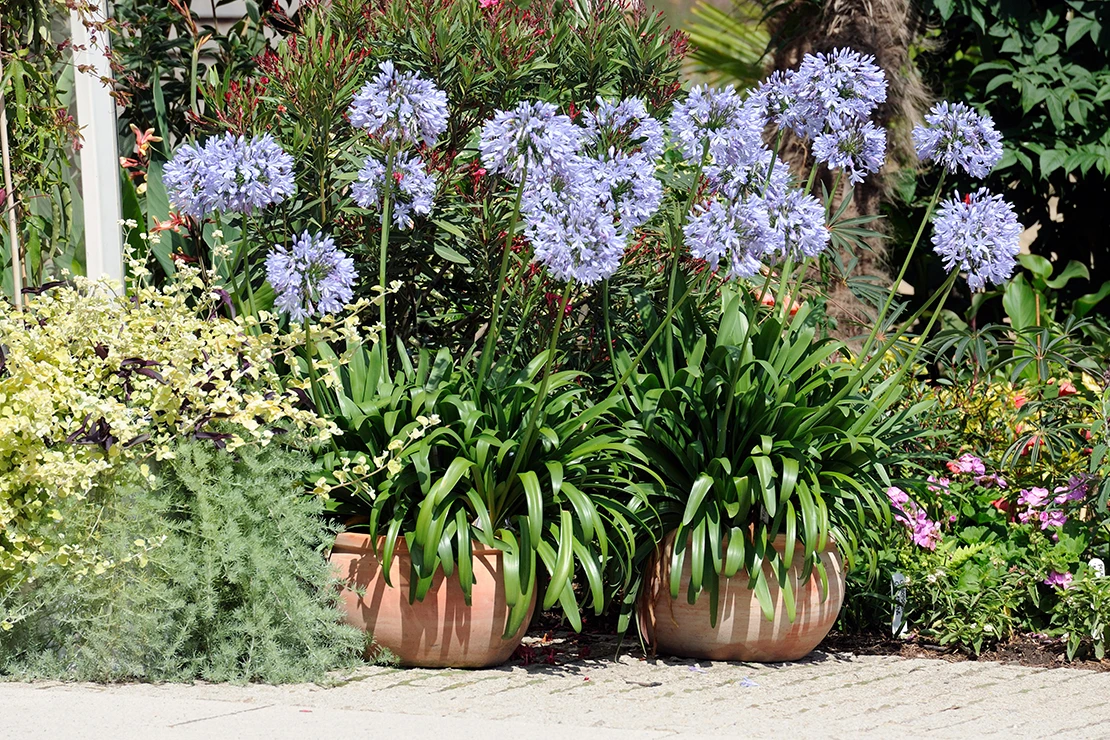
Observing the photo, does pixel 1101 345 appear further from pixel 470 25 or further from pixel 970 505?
pixel 470 25

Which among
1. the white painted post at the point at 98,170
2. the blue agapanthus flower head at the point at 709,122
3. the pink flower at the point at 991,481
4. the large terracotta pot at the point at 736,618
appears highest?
the white painted post at the point at 98,170

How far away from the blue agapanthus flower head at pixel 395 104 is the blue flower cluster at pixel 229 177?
287 mm

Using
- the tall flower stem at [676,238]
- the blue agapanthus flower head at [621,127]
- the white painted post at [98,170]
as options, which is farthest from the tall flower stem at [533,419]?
the white painted post at [98,170]

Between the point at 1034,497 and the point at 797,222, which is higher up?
the point at 797,222

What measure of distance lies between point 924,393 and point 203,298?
113 inches

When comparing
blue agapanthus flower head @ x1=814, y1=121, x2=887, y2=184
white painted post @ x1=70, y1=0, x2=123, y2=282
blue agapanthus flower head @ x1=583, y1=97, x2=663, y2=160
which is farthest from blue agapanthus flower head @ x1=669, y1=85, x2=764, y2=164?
white painted post @ x1=70, y1=0, x2=123, y2=282

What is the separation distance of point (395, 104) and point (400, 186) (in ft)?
1.32

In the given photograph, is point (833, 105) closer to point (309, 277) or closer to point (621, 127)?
point (621, 127)

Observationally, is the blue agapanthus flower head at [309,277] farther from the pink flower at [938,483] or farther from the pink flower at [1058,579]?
the pink flower at [1058,579]

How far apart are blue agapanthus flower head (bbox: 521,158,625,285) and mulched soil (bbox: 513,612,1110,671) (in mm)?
1370

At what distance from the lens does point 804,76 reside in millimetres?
4176

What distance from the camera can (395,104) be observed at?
4000mm

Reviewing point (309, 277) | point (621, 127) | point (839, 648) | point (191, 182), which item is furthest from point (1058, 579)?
point (191, 182)

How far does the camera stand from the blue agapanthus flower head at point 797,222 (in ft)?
13.5
